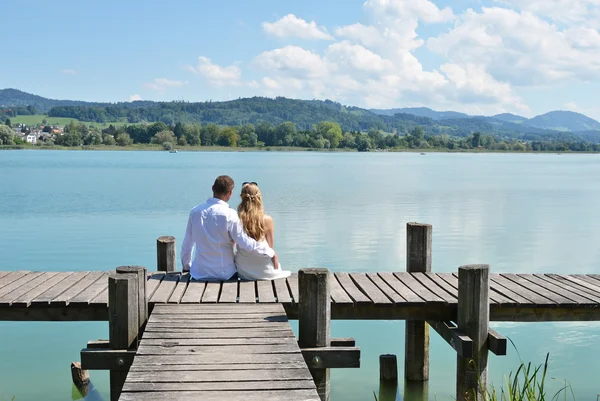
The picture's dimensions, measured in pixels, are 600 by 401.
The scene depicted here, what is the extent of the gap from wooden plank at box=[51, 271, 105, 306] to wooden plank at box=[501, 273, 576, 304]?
5.09m

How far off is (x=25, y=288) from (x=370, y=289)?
3838 millimetres

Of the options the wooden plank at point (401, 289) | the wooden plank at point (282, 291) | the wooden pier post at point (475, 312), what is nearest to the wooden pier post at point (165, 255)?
the wooden plank at point (282, 291)

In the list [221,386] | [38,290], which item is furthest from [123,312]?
[221,386]

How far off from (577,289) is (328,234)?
1667 cm

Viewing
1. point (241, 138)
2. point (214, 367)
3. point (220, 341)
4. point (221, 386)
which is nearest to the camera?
point (221, 386)

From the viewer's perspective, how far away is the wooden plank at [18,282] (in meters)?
7.69

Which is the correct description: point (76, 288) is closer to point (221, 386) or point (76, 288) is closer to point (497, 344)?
point (221, 386)

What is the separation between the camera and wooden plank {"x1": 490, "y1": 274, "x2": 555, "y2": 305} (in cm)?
746

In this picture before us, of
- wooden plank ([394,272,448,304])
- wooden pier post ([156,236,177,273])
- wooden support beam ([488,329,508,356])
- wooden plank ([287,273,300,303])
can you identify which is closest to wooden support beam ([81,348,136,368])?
wooden plank ([287,273,300,303])

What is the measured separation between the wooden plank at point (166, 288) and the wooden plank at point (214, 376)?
81.0 inches

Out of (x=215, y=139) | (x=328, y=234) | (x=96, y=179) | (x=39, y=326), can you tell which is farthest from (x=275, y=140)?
(x=39, y=326)

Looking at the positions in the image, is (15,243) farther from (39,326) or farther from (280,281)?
(280,281)

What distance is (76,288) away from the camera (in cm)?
788

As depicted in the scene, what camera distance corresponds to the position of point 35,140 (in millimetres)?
167375
